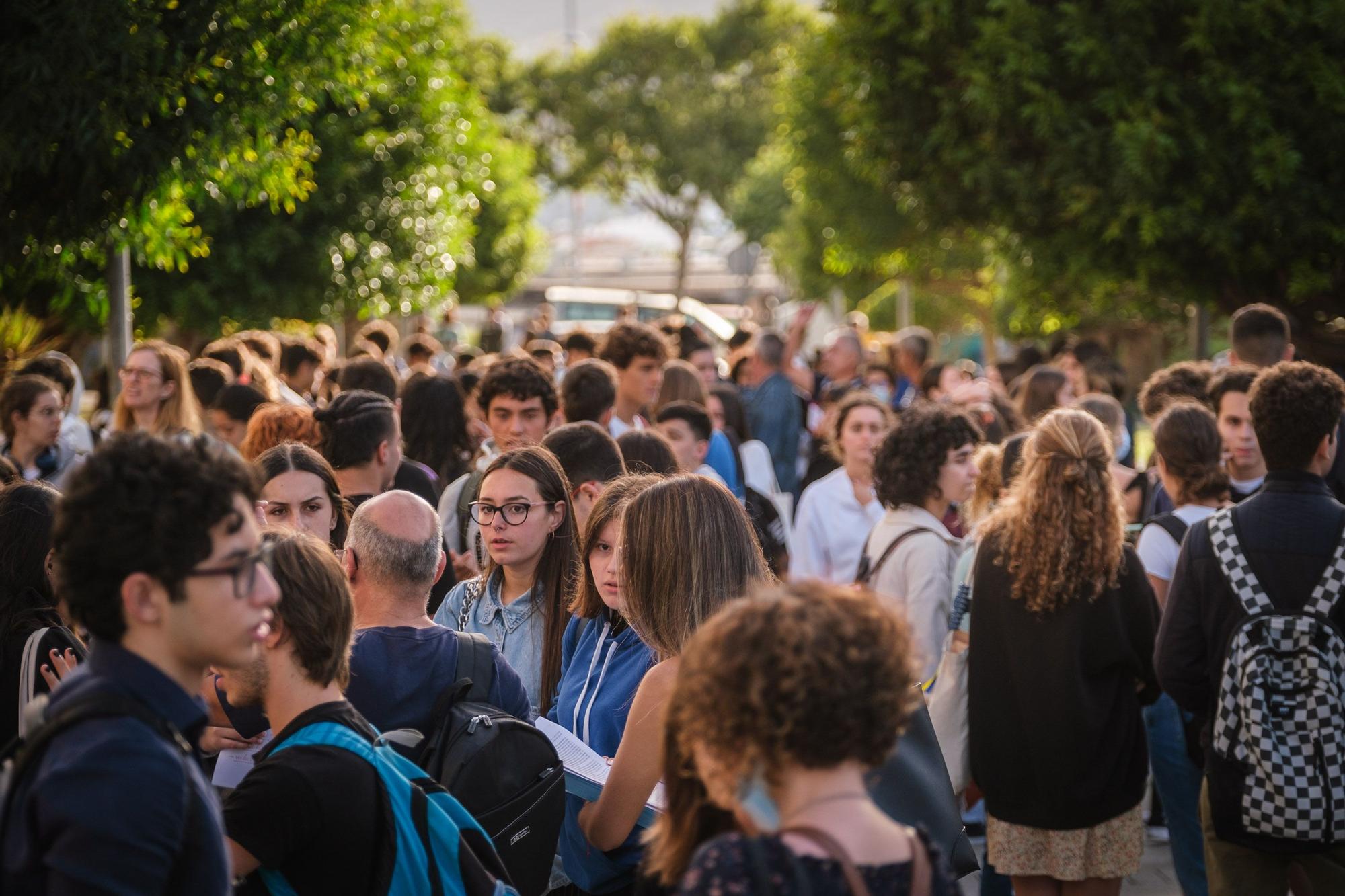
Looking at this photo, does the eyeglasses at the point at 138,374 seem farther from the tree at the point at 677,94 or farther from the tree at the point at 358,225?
the tree at the point at 677,94

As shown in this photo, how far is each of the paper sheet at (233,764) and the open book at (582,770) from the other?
692mm

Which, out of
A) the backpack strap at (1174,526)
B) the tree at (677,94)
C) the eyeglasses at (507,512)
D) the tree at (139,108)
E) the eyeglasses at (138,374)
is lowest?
the backpack strap at (1174,526)

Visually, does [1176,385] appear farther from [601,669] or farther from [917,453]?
[601,669]

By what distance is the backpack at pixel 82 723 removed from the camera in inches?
80.9

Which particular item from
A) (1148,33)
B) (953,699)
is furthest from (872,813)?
(1148,33)

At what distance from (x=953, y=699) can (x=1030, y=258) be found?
8379 millimetres

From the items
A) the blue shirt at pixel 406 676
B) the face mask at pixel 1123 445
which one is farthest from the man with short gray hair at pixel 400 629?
the face mask at pixel 1123 445

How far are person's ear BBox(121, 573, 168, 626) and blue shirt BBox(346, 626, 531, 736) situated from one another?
1061 millimetres

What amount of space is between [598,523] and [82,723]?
1993mm

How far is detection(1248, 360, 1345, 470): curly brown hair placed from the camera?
4.34 metres

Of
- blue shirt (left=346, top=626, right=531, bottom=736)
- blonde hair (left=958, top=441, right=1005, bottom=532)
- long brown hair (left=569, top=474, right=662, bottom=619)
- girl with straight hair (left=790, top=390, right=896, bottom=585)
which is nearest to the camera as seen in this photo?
blue shirt (left=346, top=626, right=531, bottom=736)

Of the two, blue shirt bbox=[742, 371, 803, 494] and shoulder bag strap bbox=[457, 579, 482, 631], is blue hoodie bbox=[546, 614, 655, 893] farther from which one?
blue shirt bbox=[742, 371, 803, 494]

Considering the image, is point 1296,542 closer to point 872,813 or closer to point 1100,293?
point 872,813

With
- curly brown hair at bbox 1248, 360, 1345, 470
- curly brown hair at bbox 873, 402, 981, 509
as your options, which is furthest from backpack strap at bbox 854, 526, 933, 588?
curly brown hair at bbox 1248, 360, 1345, 470
